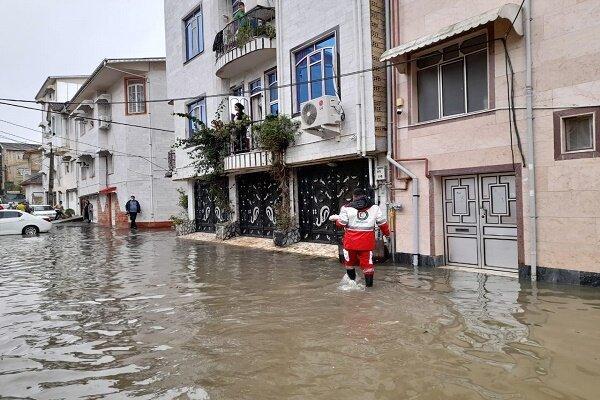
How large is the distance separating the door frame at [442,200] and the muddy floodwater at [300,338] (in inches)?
25.4

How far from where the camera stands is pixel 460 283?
7.75 m

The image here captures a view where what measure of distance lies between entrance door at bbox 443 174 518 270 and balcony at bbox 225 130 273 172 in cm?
573

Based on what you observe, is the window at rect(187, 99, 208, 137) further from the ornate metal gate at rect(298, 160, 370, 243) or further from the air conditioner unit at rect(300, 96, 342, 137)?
the air conditioner unit at rect(300, 96, 342, 137)

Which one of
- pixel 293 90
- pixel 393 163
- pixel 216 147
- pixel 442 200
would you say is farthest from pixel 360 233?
pixel 216 147

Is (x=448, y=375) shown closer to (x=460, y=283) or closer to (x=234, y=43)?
(x=460, y=283)

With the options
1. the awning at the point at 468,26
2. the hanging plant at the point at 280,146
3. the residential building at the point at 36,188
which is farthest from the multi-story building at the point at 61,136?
the awning at the point at 468,26

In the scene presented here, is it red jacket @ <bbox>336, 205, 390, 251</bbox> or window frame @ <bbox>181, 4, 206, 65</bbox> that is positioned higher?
window frame @ <bbox>181, 4, 206, 65</bbox>

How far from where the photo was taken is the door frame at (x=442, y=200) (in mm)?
7938

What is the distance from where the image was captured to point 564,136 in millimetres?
7301

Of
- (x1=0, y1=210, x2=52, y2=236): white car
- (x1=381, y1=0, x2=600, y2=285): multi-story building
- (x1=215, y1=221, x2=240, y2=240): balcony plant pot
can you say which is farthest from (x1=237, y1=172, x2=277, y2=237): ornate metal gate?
(x1=0, y1=210, x2=52, y2=236): white car

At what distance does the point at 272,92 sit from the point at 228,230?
529 cm

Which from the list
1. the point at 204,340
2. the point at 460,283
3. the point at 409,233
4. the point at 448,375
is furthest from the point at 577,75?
the point at 204,340

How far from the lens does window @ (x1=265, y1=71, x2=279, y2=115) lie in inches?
559

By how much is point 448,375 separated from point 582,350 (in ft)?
4.97
